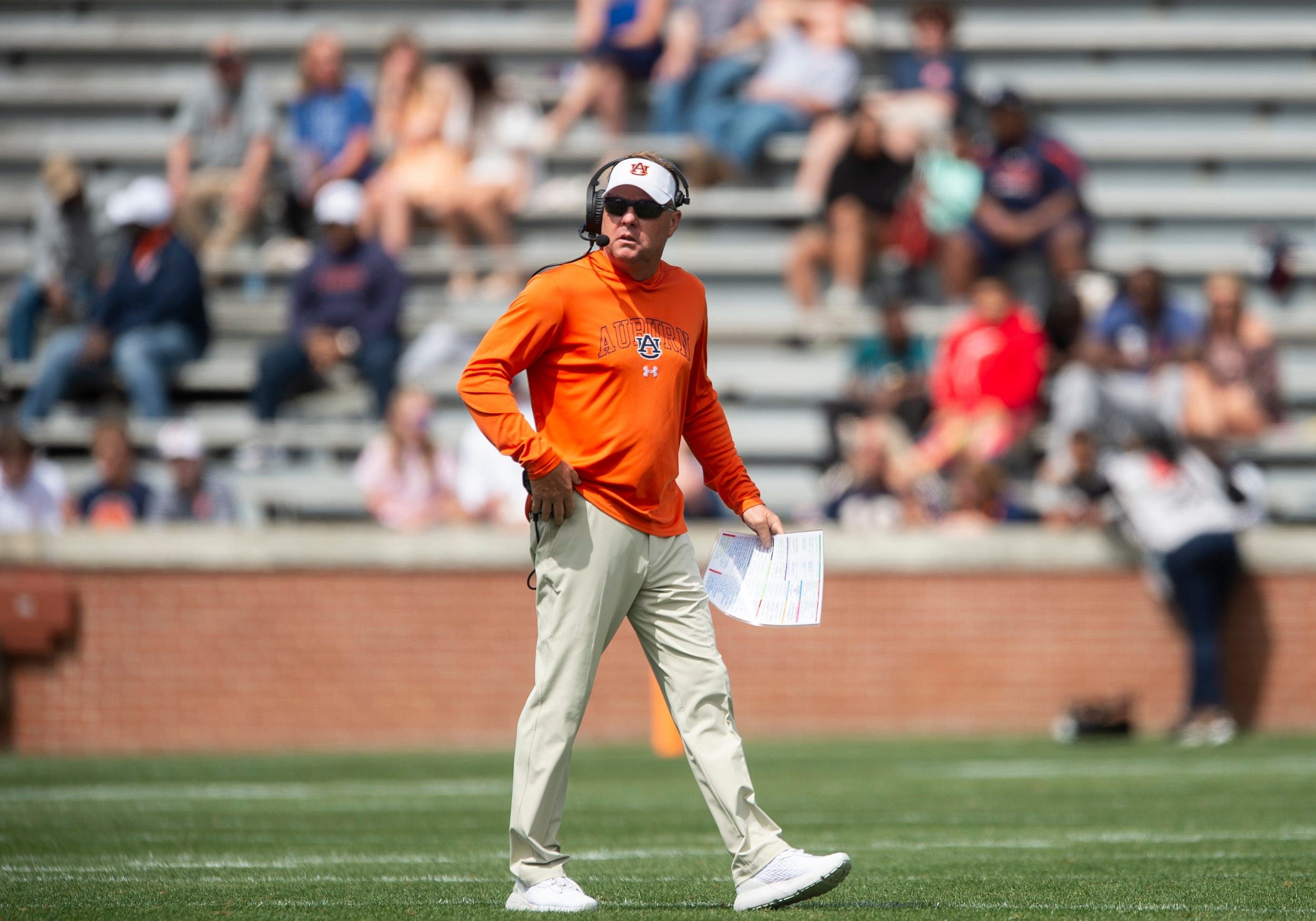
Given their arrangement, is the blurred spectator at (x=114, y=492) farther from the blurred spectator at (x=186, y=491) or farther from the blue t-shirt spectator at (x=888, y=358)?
the blue t-shirt spectator at (x=888, y=358)

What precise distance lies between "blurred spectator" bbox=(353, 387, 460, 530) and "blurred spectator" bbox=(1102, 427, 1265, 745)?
5.00 m

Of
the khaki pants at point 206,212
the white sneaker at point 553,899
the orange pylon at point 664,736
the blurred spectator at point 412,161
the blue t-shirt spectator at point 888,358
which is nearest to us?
the white sneaker at point 553,899

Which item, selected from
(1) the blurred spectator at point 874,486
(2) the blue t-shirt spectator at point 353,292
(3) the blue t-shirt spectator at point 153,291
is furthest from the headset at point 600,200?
(3) the blue t-shirt spectator at point 153,291

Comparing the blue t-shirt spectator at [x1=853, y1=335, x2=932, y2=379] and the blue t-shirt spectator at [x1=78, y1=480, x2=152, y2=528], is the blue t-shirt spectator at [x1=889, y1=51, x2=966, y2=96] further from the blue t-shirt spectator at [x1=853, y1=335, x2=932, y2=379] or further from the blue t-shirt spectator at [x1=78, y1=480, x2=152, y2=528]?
the blue t-shirt spectator at [x1=78, y1=480, x2=152, y2=528]

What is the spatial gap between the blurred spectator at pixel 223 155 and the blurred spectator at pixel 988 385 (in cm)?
714

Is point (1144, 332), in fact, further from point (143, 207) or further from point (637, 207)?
point (637, 207)

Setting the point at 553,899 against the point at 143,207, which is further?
the point at 143,207

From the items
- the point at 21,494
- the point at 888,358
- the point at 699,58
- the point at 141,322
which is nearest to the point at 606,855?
the point at 21,494

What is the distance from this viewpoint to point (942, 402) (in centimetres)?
1427

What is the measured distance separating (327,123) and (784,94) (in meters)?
4.20

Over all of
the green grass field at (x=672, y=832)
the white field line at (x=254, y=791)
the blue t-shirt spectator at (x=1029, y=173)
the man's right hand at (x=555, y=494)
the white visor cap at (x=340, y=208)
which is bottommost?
the white field line at (x=254, y=791)

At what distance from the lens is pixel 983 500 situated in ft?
44.5

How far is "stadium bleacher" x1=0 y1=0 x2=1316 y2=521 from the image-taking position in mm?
15258

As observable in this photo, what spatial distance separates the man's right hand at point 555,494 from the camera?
5.47m
